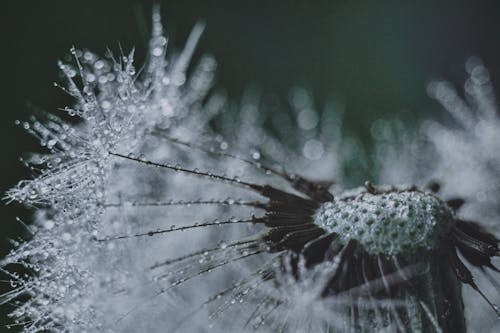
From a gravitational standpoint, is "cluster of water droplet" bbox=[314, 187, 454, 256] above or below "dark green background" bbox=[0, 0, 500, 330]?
below

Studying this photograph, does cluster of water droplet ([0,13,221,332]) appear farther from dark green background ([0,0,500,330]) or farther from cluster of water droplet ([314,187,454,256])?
dark green background ([0,0,500,330])

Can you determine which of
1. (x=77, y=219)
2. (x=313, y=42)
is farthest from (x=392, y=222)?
(x=313, y=42)

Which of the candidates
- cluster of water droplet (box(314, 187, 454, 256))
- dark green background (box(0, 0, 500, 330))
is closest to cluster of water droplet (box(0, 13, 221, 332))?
cluster of water droplet (box(314, 187, 454, 256))

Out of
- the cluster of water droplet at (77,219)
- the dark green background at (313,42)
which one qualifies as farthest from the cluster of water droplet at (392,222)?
the dark green background at (313,42)

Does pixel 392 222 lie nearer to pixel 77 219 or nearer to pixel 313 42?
pixel 77 219

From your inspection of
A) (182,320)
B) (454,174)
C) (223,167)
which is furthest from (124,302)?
(454,174)

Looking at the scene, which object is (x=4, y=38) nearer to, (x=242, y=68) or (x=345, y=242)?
(x=242, y=68)

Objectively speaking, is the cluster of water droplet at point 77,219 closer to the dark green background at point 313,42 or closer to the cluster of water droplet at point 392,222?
the cluster of water droplet at point 392,222

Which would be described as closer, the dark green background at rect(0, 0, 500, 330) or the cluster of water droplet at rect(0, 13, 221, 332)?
the cluster of water droplet at rect(0, 13, 221, 332)
